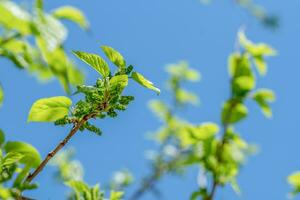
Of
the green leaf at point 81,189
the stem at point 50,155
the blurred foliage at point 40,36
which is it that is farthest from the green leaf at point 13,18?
the green leaf at point 81,189

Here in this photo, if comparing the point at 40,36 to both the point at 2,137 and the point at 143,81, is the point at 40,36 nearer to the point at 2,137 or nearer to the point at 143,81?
the point at 143,81

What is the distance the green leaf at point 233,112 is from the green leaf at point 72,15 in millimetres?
556

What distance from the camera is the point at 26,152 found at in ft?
2.63

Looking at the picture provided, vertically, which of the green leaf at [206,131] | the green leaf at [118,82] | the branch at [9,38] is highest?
the green leaf at [206,131]

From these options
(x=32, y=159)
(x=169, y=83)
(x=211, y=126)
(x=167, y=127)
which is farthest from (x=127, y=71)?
(x=169, y=83)

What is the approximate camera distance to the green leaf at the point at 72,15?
62 cm

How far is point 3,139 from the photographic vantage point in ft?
2.73

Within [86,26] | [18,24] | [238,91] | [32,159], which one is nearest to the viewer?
[18,24]

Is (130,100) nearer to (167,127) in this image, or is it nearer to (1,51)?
(1,51)

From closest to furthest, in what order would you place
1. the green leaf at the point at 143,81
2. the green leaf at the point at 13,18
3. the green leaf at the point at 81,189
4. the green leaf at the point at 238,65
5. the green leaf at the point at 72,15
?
the green leaf at the point at 13,18
the green leaf at the point at 72,15
the green leaf at the point at 143,81
the green leaf at the point at 81,189
the green leaf at the point at 238,65

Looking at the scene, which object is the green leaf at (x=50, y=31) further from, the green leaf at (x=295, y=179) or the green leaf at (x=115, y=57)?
the green leaf at (x=295, y=179)

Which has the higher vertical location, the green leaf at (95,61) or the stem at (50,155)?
the green leaf at (95,61)

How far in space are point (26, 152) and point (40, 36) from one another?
1.25ft

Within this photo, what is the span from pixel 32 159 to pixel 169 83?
292 cm
